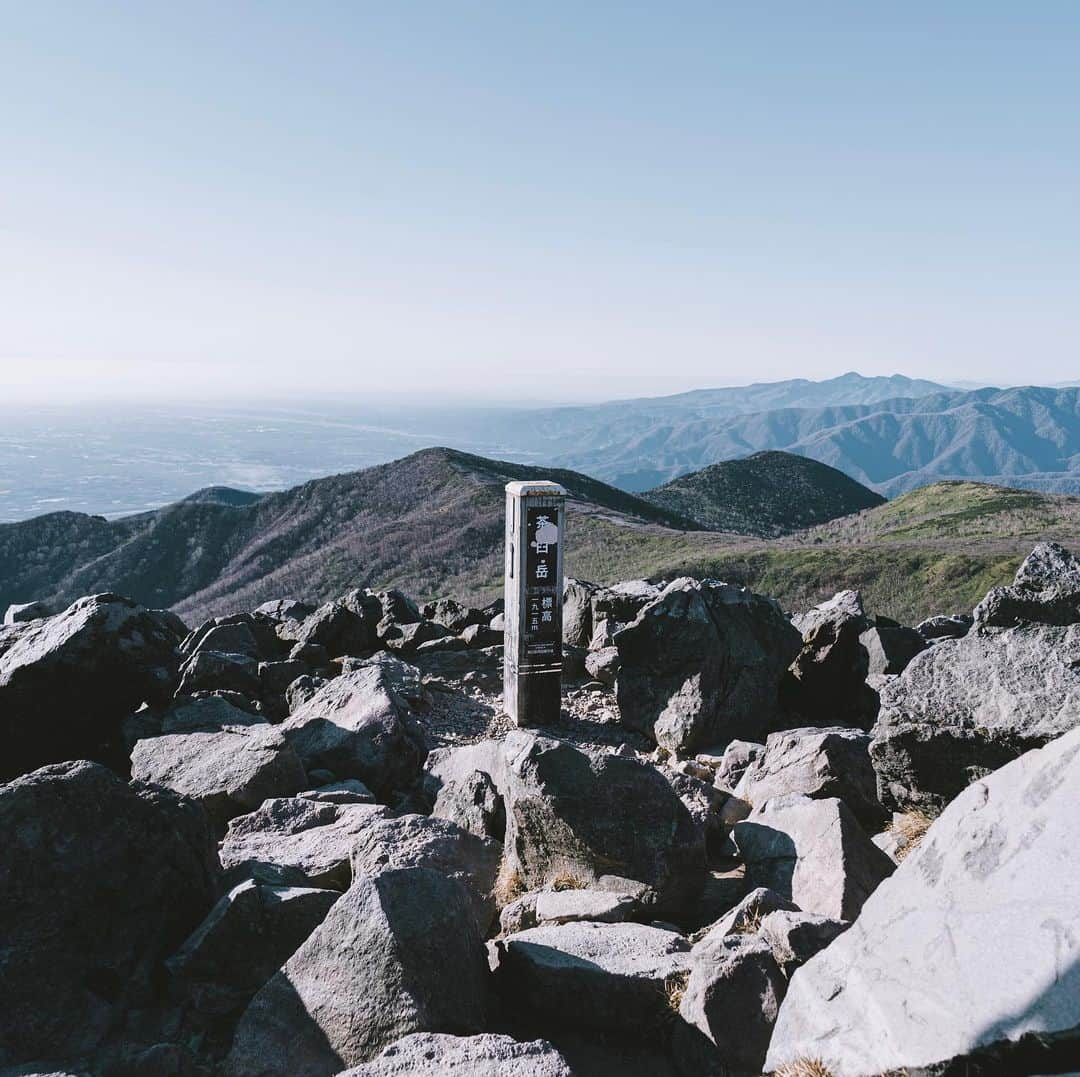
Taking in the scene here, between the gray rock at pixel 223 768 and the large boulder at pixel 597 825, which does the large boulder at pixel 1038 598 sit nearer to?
the large boulder at pixel 597 825

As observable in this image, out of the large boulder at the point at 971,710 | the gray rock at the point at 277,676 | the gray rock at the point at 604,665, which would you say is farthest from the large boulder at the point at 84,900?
the gray rock at the point at 604,665

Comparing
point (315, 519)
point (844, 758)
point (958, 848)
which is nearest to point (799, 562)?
point (844, 758)

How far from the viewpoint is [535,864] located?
7.66 meters

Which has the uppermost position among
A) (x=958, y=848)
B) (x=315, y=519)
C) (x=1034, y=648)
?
(x=1034, y=648)

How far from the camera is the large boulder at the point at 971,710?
704cm

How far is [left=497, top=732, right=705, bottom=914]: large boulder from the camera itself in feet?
23.9

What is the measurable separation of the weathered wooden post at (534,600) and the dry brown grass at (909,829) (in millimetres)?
6502

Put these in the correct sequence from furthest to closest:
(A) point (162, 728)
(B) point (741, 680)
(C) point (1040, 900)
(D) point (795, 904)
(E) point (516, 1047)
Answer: (B) point (741, 680)
(A) point (162, 728)
(D) point (795, 904)
(E) point (516, 1047)
(C) point (1040, 900)

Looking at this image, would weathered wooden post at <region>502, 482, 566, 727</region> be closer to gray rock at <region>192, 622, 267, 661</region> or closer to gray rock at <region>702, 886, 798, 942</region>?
gray rock at <region>192, 622, 267, 661</region>

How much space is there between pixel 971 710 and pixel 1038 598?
A: 4.81 feet

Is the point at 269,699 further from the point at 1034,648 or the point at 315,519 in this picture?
the point at 315,519

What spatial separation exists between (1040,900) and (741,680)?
8632mm

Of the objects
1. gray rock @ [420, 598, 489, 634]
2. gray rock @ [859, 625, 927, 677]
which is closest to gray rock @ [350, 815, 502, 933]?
gray rock @ [859, 625, 927, 677]

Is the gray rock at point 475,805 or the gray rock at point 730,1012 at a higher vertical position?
the gray rock at point 730,1012
